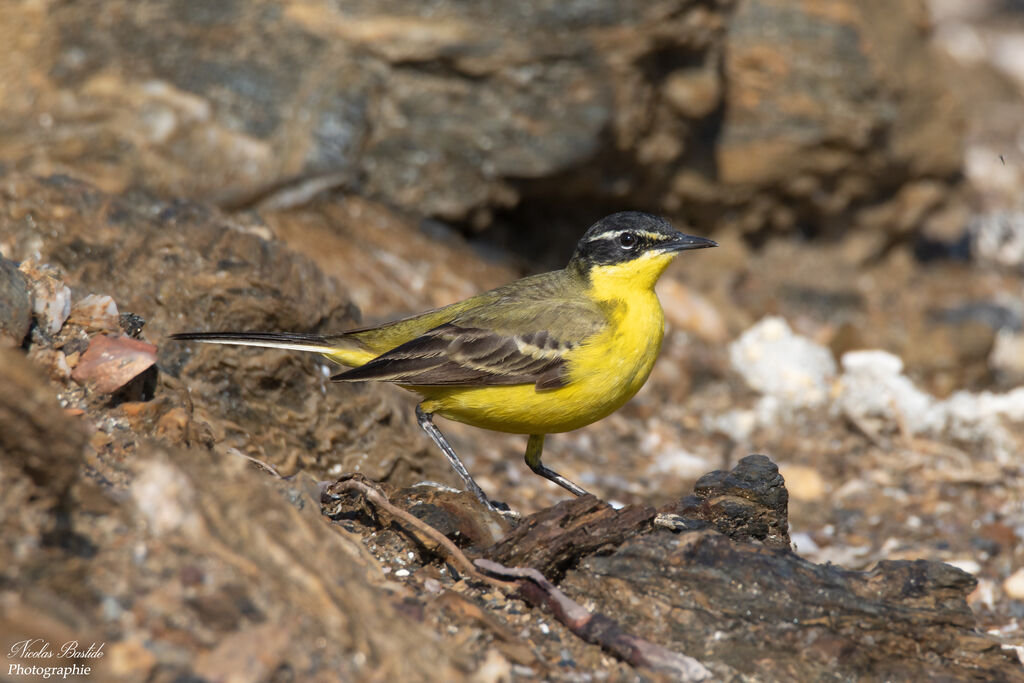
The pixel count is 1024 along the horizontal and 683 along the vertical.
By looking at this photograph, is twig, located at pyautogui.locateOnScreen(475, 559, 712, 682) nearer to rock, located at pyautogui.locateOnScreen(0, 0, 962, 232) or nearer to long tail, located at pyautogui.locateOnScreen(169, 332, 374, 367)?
long tail, located at pyautogui.locateOnScreen(169, 332, 374, 367)

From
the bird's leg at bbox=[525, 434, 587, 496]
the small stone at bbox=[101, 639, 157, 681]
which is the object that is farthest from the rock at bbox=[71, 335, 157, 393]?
the bird's leg at bbox=[525, 434, 587, 496]

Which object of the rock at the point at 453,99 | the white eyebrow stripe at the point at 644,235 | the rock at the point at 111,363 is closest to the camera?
the rock at the point at 111,363

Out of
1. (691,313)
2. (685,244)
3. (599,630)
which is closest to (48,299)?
(599,630)

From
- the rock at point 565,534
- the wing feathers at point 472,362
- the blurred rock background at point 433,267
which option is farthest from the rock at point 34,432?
the wing feathers at point 472,362

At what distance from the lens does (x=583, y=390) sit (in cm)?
623

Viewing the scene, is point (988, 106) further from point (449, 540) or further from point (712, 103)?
point (449, 540)

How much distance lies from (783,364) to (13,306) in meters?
7.89

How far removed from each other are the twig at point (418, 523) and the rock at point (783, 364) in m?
6.53

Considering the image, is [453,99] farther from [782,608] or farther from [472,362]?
[782,608]

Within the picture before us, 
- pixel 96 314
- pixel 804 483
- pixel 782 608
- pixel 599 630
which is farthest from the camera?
pixel 804 483

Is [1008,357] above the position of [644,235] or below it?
below

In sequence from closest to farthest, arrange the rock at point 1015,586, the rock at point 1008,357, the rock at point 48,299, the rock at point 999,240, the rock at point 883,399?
1. the rock at point 48,299
2. the rock at point 1015,586
3. the rock at point 883,399
4. the rock at point 1008,357
5. the rock at point 999,240

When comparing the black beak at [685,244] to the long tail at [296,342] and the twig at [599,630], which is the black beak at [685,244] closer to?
the long tail at [296,342]

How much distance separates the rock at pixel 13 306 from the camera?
5.09 meters
